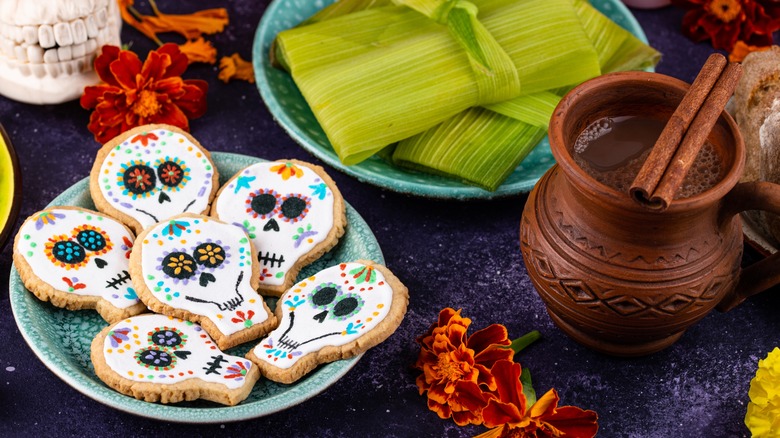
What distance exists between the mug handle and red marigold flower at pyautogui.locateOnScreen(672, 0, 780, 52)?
776 mm

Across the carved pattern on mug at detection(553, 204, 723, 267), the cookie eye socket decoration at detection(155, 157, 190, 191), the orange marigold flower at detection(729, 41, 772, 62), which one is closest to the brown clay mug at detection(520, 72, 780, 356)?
the carved pattern on mug at detection(553, 204, 723, 267)

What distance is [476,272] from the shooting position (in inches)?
56.9

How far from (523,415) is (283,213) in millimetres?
473

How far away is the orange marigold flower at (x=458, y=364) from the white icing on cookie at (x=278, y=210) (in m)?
0.23

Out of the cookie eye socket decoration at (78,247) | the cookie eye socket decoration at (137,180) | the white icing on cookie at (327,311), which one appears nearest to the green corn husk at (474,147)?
the white icing on cookie at (327,311)

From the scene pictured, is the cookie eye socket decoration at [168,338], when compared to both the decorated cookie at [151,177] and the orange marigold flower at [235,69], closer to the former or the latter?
the decorated cookie at [151,177]

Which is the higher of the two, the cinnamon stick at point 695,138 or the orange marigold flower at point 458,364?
the cinnamon stick at point 695,138

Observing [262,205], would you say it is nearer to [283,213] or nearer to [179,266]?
[283,213]

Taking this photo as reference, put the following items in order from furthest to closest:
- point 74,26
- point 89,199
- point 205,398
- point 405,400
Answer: point 74,26, point 89,199, point 405,400, point 205,398

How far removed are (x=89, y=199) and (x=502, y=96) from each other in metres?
0.70

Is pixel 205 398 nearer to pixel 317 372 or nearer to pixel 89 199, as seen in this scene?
pixel 317 372

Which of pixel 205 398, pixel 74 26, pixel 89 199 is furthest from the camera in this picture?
pixel 74 26

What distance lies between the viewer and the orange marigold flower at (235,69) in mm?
1748

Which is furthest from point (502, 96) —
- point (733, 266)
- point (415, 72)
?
point (733, 266)
